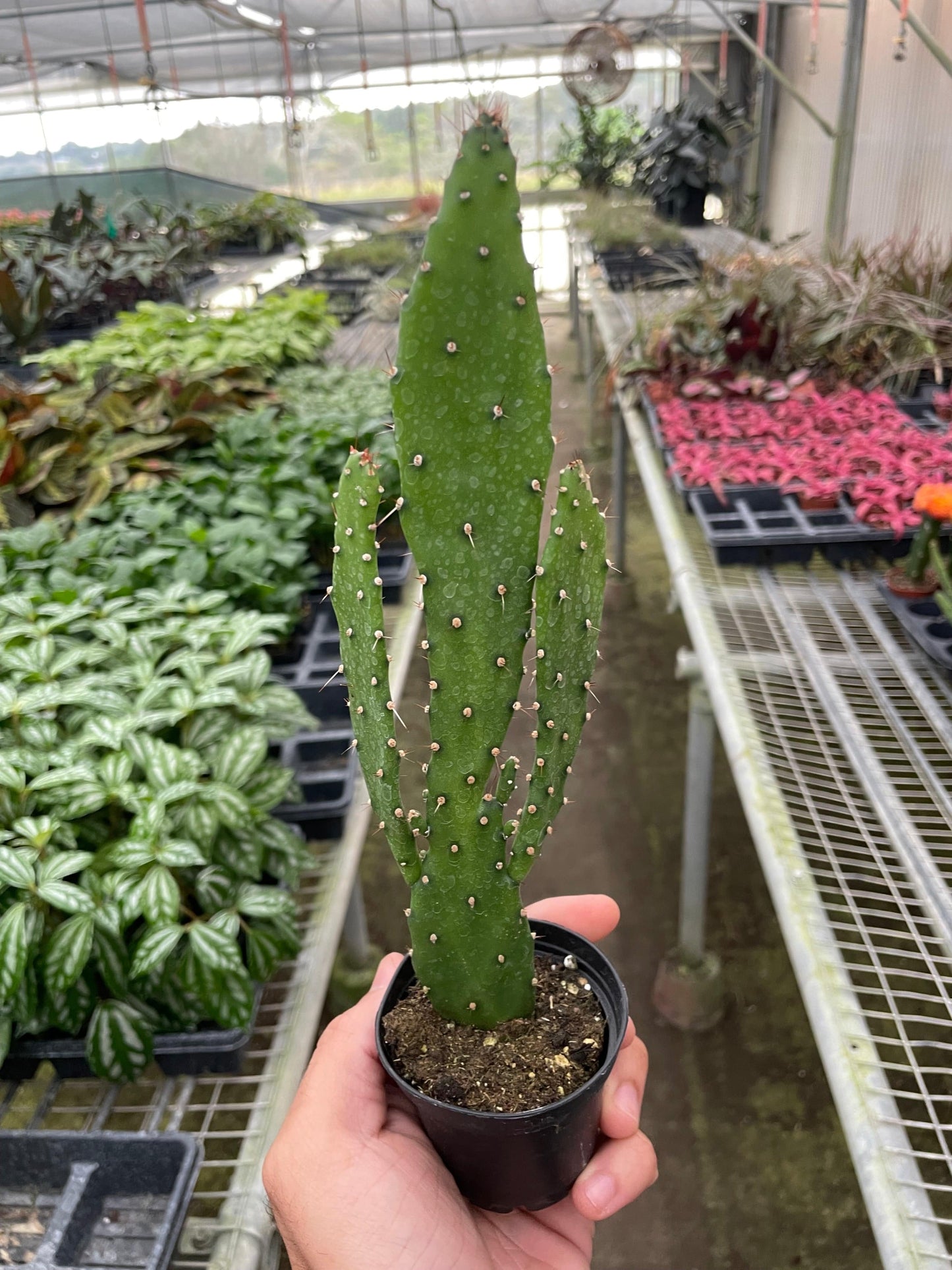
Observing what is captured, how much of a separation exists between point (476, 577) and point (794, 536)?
1470mm

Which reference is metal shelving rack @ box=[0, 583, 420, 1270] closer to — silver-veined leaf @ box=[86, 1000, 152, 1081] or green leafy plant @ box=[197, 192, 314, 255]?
silver-veined leaf @ box=[86, 1000, 152, 1081]

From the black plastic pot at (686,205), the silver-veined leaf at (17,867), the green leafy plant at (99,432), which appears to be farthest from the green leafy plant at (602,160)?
the silver-veined leaf at (17,867)

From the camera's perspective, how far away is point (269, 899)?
1.24 metres

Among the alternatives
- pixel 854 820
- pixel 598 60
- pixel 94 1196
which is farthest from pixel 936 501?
pixel 598 60

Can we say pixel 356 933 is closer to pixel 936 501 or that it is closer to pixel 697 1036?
pixel 697 1036

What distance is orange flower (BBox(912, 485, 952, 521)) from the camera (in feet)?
5.47

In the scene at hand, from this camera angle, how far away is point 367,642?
76 centimetres

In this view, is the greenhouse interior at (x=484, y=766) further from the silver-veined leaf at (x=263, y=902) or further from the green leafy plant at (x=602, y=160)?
the green leafy plant at (x=602, y=160)

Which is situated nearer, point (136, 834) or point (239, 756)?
point (136, 834)

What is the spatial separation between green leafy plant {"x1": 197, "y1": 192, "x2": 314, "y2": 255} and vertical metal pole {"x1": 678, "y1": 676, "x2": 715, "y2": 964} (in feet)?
20.3

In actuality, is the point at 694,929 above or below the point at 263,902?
below

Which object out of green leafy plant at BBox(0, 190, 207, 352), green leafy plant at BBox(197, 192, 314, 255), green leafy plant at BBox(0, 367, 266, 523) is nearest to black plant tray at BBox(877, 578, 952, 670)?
green leafy plant at BBox(0, 367, 266, 523)

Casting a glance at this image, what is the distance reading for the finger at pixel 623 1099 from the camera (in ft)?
A: 2.87

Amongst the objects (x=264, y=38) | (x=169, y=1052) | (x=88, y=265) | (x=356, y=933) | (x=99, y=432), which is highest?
(x=264, y=38)
